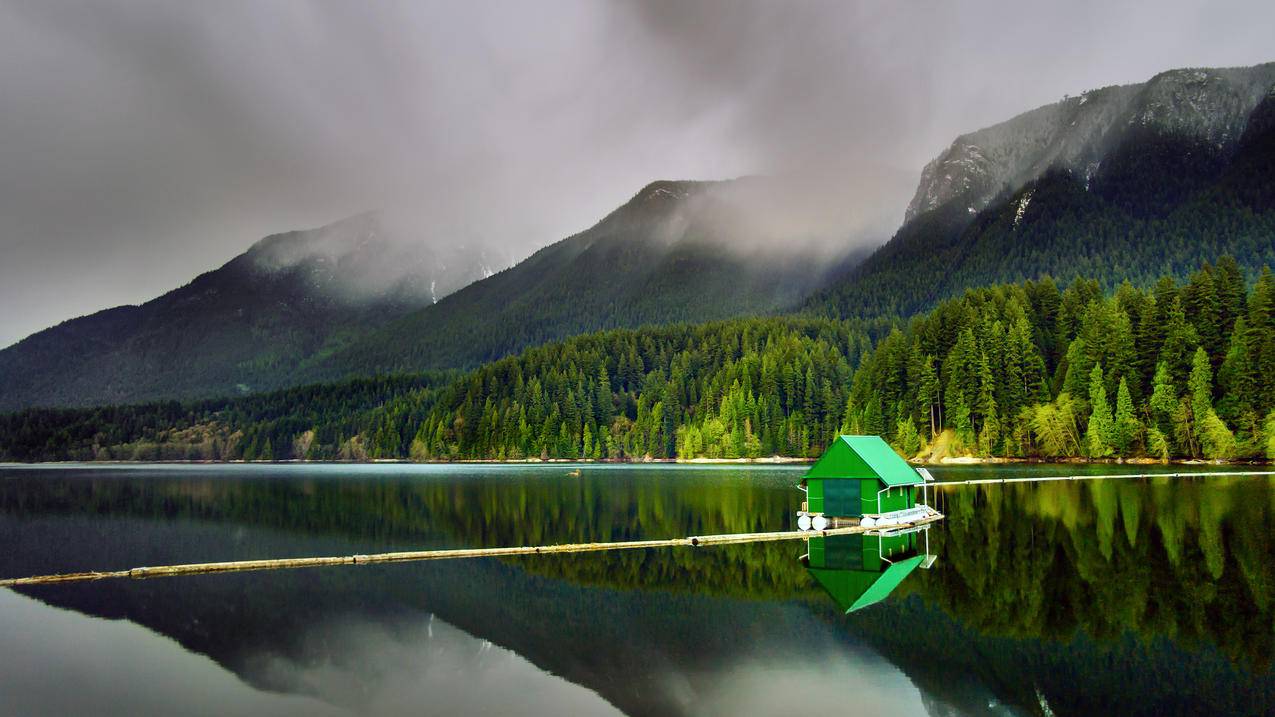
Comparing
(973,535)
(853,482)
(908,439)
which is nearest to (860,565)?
(973,535)

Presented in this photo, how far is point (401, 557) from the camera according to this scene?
130ft

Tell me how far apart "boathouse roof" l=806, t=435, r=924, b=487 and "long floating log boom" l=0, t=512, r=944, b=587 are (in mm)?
4302

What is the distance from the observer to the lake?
738 inches

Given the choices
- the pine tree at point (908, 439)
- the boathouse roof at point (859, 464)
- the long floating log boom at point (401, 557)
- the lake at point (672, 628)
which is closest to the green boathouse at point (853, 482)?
the boathouse roof at point (859, 464)

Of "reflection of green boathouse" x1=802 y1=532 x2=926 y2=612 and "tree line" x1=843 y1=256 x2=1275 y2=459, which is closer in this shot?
"reflection of green boathouse" x1=802 y1=532 x2=926 y2=612

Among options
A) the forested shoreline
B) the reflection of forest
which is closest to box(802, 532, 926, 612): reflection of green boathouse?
the reflection of forest

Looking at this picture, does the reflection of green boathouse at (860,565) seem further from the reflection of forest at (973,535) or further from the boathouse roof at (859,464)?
the boathouse roof at (859,464)

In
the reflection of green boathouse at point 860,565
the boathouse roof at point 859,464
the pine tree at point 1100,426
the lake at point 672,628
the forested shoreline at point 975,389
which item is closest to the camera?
the lake at point 672,628

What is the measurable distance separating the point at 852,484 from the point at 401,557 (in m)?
25.0

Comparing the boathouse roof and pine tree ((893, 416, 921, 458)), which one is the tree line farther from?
the boathouse roof

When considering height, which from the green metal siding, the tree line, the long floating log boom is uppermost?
the tree line

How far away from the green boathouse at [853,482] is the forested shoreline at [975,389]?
197 feet

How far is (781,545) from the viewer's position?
40.5 m

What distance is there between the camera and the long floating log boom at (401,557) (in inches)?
1444
